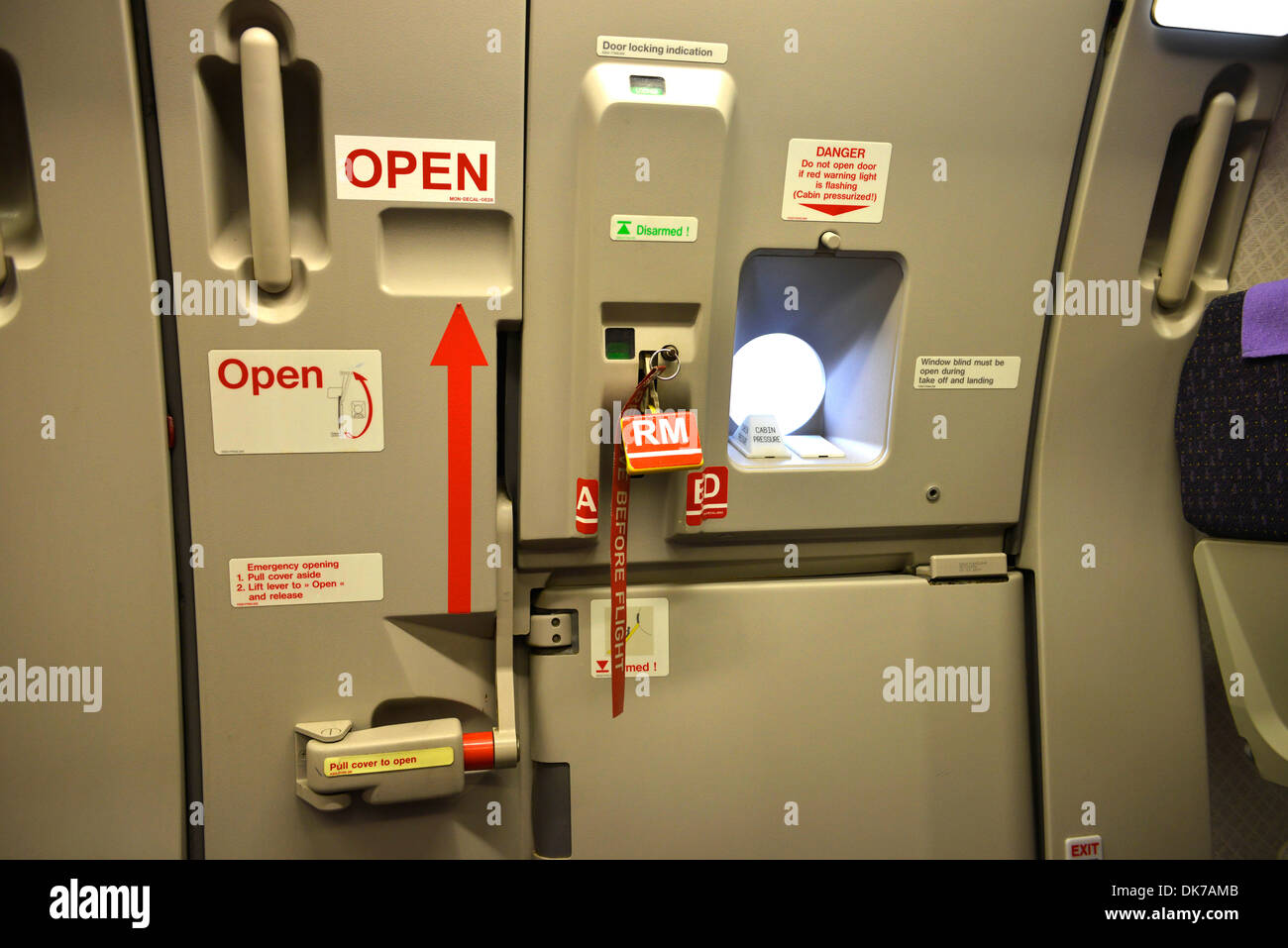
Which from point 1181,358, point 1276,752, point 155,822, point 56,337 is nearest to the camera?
point 56,337

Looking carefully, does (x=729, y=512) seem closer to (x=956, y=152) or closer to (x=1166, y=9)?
(x=956, y=152)

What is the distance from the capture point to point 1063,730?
1535mm

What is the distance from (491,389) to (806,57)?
74 centimetres

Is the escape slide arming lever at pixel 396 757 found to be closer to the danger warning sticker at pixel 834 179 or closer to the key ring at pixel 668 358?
the key ring at pixel 668 358

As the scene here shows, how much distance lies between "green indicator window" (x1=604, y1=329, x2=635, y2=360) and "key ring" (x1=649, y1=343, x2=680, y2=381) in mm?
39

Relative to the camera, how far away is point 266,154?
1.16 m

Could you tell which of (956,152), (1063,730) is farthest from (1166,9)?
(1063,730)

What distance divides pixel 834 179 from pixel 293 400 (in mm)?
947

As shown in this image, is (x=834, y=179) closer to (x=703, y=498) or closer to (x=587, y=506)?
(x=703, y=498)

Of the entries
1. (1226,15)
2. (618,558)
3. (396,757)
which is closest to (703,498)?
(618,558)

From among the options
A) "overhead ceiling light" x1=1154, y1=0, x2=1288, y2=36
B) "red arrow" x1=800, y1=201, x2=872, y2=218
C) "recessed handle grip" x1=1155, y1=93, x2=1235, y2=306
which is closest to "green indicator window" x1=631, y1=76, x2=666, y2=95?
"red arrow" x1=800, y1=201, x2=872, y2=218

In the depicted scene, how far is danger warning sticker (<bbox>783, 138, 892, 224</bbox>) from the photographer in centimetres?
133

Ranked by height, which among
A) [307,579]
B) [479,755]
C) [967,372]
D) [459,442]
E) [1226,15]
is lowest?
[479,755]

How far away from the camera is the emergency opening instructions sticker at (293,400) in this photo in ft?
4.08
